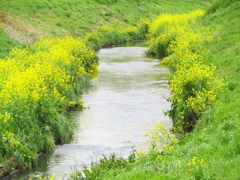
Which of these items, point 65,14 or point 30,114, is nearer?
point 30,114

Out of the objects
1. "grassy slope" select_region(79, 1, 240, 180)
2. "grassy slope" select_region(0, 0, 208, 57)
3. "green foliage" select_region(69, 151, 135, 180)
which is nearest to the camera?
"grassy slope" select_region(79, 1, 240, 180)

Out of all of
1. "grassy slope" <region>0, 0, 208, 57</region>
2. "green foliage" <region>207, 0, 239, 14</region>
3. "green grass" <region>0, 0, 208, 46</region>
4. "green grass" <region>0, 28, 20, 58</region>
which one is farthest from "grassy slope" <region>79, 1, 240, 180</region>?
"green grass" <region>0, 0, 208, 46</region>

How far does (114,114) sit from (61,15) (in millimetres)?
32933

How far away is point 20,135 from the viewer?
14.4m

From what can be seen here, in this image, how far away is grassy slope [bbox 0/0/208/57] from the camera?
1511 inches

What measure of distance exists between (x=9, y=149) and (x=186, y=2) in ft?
270

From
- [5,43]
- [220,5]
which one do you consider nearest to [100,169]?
[5,43]

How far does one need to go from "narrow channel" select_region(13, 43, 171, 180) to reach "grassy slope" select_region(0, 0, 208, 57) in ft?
25.7

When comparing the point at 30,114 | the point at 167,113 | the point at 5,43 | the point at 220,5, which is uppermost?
the point at 220,5

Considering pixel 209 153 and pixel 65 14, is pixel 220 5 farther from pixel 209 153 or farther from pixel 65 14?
pixel 209 153

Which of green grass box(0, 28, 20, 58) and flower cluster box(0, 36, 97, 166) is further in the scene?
green grass box(0, 28, 20, 58)

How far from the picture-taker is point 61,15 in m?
51.2

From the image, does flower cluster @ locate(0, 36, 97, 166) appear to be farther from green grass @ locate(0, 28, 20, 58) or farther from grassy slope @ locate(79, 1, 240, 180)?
green grass @ locate(0, 28, 20, 58)

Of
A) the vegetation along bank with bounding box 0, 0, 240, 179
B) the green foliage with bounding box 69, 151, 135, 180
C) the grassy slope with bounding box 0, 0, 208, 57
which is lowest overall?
the green foliage with bounding box 69, 151, 135, 180
